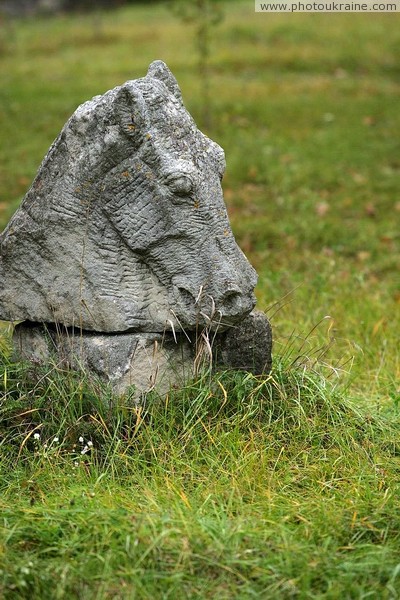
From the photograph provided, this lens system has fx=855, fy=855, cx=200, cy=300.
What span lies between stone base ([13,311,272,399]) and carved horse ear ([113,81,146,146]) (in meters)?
0.90

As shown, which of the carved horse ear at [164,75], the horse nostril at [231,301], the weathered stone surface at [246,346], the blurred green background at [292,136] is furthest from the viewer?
the blurred green background at [292,136]

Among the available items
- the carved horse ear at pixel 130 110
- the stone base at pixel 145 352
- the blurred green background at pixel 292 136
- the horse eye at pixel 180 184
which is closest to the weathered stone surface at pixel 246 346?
the stone base at pixel 145 352

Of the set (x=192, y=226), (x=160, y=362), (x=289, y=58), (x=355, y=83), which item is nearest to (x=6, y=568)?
(x=160, y=362)

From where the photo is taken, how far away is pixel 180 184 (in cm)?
363

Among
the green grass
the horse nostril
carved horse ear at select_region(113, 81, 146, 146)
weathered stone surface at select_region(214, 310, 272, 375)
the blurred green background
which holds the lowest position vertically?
the blurred green background

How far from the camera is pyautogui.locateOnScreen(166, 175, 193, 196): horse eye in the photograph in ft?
11.9

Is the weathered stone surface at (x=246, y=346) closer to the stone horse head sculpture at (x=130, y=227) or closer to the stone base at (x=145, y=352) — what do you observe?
the stone base at (x=145, y=352)

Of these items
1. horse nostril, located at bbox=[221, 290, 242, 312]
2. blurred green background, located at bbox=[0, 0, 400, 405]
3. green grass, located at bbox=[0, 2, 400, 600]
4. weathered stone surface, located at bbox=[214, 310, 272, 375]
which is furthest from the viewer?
blurred green background, located at bbox=[0, 0, 400, 405]

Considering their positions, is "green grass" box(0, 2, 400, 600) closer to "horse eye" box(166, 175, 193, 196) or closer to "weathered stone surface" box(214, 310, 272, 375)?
"weathered stone surface" box(214, 310, 272, 375)

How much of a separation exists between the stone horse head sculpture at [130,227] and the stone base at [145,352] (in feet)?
0.24

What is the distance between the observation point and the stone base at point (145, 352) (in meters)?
3.79

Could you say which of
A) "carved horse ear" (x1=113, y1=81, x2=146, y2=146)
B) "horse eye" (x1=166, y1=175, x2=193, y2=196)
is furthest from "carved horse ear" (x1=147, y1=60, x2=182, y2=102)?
"horse eye" (x1=166, y1=175, x2=193, y2=196)

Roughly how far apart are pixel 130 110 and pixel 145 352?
1054 millimetres

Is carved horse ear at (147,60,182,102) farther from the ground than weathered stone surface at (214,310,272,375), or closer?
farther from the ground
